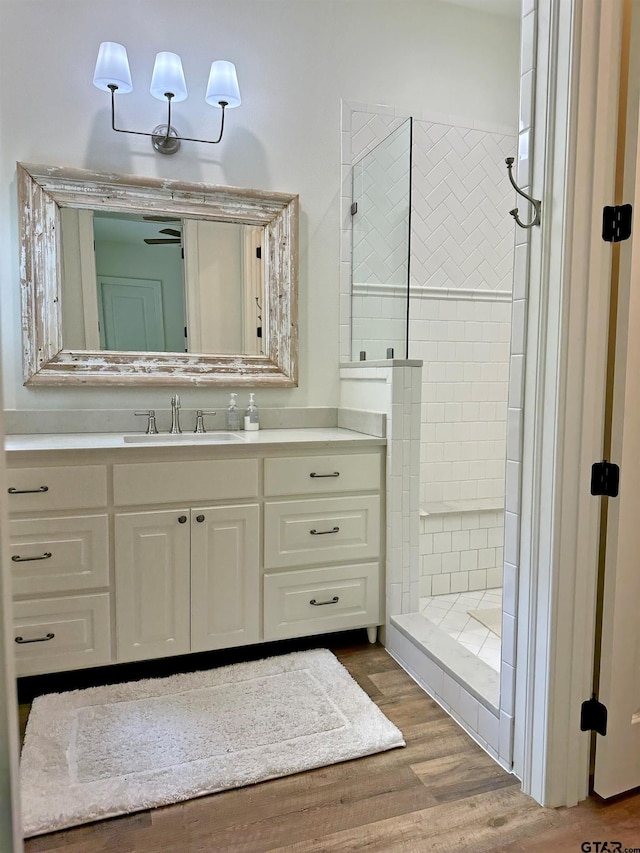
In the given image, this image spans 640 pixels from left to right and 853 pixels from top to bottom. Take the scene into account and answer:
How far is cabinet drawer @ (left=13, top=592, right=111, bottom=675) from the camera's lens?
6.62 ft

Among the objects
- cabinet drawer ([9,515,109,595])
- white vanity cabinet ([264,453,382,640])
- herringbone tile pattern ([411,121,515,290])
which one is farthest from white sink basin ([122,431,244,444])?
herringbone tile pattern ([411,121,515,290])

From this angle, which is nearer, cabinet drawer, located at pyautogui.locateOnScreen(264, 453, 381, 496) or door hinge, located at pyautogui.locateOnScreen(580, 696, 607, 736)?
door hinge, located at pyautogui.locateOnScreen(580, 696, 607, 736)

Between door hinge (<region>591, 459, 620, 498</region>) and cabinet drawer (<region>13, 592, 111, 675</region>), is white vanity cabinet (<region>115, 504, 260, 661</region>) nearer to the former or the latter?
cabinet drawer (<region>13, 592, 111, 675</region>)

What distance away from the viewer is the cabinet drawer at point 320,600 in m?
2.33

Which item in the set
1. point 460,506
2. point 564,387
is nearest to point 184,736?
point 564,387

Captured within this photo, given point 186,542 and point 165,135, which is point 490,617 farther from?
point 165,135

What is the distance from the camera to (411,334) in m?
3.07

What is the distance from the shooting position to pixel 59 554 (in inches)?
80.4

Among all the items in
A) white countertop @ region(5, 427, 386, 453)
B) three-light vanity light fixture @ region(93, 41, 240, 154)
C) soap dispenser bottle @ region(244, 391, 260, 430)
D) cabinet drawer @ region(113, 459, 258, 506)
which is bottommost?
cabinet drawer @ region(113, 459, 258, 506)

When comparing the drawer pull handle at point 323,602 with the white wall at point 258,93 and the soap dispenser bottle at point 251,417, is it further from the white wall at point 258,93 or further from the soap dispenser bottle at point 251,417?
the white wall at point 258,93

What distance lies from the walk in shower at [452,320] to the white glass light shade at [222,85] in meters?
0.64

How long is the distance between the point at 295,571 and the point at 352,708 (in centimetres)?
56

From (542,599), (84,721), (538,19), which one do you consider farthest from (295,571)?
(538,19)

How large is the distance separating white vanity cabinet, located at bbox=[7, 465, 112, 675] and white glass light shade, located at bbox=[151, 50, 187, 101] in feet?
5.23
